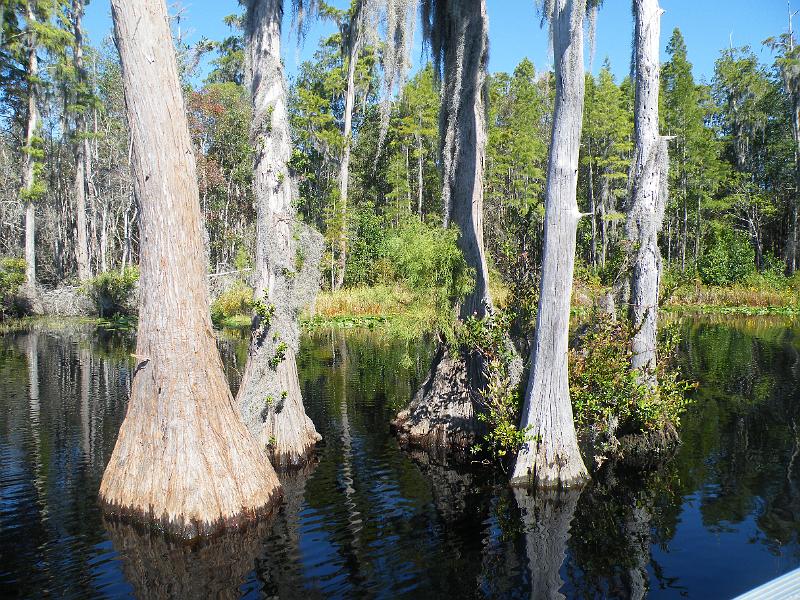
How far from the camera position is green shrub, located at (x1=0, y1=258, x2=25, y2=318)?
86.4ft

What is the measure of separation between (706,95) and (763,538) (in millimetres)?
37553

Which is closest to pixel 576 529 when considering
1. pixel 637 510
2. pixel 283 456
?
pixel 637 510

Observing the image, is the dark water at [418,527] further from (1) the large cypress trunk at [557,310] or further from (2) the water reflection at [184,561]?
(1) the large cypress trunk at [557,310]

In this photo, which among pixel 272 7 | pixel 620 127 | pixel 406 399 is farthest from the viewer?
pixel 620 127

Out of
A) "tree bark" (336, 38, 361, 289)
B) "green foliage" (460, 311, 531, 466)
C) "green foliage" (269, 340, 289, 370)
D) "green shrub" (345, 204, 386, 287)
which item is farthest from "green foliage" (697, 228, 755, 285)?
"green foliage" (269, 340, 289, 370)

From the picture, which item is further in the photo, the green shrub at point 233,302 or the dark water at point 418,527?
the green shrub at point 233,302

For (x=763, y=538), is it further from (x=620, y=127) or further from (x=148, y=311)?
(x=620, y=127)

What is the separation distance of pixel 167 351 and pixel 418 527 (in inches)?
128

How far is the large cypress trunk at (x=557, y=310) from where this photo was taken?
743 cm

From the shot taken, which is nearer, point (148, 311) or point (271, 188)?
point (148, 311)

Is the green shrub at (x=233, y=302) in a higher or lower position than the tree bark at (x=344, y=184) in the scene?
lower

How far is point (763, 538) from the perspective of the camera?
20.7 ft

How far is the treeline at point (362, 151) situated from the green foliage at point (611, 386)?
61.9 ft

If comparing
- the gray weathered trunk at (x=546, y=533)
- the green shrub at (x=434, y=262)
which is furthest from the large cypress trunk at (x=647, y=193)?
the gray weathered trunk at (x=546, y=533)
